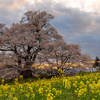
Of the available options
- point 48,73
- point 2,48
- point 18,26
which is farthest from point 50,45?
point 2,48

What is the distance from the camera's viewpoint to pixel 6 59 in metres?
20.3

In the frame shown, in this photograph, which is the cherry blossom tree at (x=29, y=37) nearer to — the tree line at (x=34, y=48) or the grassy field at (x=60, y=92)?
the tree line at (x=34, y=48)

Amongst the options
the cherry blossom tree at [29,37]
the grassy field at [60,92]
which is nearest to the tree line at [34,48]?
the cherry blossom tree at [29,37]

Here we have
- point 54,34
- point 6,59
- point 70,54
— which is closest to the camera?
point 6,59

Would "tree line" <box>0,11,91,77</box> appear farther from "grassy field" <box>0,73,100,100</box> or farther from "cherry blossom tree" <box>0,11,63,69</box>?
"grassy field" <box>0,73,100,100</box>

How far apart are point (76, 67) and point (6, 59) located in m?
11.4

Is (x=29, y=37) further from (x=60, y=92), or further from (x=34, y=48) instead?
(x=60, y=92)

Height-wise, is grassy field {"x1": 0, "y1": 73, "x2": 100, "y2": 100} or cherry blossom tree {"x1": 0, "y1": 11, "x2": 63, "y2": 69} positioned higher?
cherry blossom tree {"x1": 0, "y1": 11, "x2": 63, "y2": 69}

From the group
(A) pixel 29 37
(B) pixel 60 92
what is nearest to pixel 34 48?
(A) pixel 29 37

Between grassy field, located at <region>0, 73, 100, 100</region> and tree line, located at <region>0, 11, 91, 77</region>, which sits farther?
tree line, located at <region>0, 11, 91, 77</region>

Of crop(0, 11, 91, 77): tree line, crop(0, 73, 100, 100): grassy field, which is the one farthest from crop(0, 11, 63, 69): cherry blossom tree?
crop(0, 73, 100, 100): grassy field

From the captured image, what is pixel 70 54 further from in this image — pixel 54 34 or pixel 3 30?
pixel 3 30

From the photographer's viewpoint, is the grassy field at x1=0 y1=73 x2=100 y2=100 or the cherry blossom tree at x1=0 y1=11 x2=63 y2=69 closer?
the grassy field at x1=0 y1=73 x2=100 y2=100

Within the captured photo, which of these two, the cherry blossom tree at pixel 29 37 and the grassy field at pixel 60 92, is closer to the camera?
the grassy field at pixel 60 92
